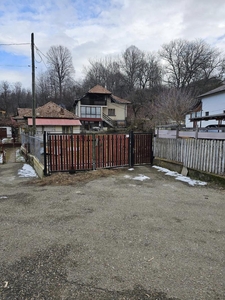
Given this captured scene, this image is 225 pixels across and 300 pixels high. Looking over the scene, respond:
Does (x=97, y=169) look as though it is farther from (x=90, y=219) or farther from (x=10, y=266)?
(x=10, y=266)

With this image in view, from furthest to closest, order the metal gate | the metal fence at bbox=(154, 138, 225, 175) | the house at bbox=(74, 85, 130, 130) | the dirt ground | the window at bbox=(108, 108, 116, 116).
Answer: the window at bbox=(108, 108, 116, 116) → the house at bbox=(74, 85, 130, 130) → the metal gate → the metal fence at bbox=(154, 138, 225, 175) → the dirt ground

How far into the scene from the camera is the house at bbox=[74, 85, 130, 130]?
39.1 m

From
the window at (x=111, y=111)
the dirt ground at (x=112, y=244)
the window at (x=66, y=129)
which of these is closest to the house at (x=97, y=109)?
the window at (x=111, y=111)

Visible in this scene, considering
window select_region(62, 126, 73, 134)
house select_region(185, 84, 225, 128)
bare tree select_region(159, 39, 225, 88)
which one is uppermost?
bare tree select_region(159, 39, 225, 88)

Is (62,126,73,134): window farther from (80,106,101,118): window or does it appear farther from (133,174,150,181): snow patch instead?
(133,174,150,181): snow patch

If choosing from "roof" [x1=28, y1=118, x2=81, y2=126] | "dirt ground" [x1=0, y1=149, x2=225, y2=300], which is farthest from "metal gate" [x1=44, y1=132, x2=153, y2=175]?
"roof" [x1=28, y1=118, x2=81, y2=126]

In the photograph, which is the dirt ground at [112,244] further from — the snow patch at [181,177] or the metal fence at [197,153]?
the metal fence at [197,153]

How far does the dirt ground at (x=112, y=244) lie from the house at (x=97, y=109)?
3432 centimetres

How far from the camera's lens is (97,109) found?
39.8 m

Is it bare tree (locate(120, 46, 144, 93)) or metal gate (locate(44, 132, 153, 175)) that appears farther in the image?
bare tree (locate(120, 46, 144, 93))

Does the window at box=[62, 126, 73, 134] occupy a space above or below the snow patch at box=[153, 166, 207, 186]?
above

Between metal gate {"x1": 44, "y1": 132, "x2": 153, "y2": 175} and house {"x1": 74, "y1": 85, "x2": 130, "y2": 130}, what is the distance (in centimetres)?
3034

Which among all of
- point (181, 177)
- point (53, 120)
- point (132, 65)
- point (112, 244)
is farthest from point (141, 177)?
point (132, 65)

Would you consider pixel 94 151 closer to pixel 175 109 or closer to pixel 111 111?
pixel 175 109
